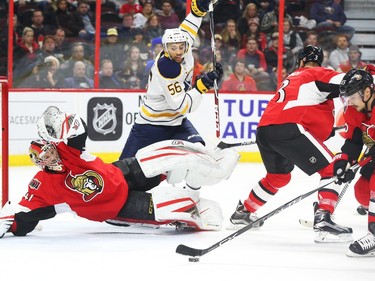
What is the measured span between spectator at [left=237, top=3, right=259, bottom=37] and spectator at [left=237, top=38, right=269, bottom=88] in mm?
104

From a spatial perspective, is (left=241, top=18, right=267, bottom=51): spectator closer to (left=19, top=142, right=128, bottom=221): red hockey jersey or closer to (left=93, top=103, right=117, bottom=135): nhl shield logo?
(left=93, top=103, right=117, bottom=135): nhl shield logo

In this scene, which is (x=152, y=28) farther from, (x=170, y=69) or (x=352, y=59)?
(x=170, y=69)

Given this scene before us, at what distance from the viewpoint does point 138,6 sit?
7.62 metres

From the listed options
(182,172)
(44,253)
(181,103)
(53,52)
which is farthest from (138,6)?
(44,253)

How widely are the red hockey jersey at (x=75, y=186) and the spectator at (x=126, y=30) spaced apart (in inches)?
128

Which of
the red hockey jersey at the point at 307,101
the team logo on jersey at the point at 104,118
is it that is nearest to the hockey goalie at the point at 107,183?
the red hockey jersey at the point at 307,101

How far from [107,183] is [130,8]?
3520 mm

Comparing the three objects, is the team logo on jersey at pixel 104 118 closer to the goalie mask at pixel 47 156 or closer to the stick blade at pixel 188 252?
the goalie mask at pixel 47 156

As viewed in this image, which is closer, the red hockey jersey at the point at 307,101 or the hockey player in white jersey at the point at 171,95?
the red hockey jersey at the point at 307,101

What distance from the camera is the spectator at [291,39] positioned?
774 cm

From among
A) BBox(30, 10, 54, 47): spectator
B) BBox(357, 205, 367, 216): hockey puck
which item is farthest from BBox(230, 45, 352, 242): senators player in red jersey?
BBox(30, 10, 54, 47): spectator

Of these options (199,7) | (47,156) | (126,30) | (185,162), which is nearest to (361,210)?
(185,162)

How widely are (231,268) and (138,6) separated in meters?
4.22

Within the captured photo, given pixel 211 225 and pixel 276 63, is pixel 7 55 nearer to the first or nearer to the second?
pixel 276 63
